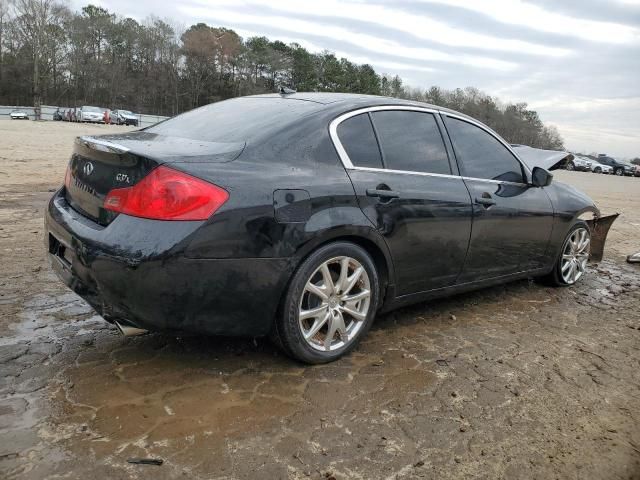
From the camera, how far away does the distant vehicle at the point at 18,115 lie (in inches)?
1955

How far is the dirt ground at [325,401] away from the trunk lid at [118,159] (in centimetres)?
88

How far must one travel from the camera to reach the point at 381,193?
3.44m

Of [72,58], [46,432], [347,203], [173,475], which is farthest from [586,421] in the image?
[72,58]

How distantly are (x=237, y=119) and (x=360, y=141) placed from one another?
0.78 metres

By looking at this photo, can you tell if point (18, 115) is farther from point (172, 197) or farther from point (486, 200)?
point (172, 197)

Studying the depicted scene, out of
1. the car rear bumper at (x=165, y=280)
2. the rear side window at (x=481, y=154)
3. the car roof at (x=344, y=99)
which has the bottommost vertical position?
the car rear bumper at (x=165, y=280)

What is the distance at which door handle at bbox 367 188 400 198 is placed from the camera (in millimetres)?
3393

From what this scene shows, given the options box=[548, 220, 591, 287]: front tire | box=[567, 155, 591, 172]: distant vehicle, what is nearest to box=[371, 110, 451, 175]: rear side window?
box=[548, 220, 591, 287]: front tire

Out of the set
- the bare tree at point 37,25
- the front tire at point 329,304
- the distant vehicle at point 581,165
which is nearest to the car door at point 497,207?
the front tire at point 329,304

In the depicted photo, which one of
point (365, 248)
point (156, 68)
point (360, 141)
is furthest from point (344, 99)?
point (156, 68)

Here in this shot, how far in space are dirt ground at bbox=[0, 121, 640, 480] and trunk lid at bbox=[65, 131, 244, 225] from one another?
88cm

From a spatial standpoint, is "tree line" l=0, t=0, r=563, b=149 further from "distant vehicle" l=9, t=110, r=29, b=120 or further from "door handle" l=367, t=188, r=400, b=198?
"door handle" l=367, t=188, r=400, b=198

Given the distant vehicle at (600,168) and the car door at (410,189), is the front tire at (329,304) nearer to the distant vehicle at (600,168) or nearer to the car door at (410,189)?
the car door at (410,189)

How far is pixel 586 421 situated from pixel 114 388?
7.84 ft
